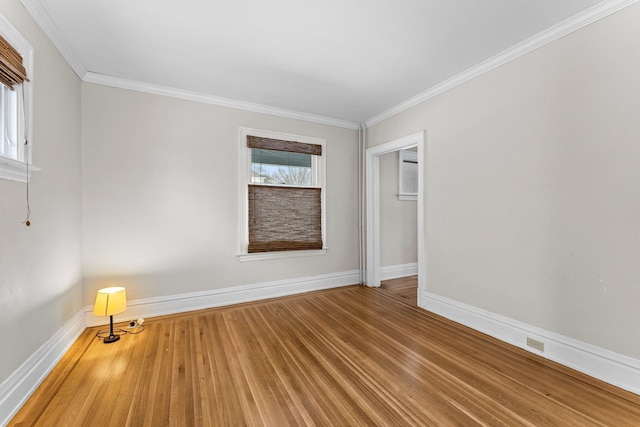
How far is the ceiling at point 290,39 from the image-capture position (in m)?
1.98

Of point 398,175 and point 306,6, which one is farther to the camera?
point 398,175

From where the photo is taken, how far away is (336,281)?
4.33 meters

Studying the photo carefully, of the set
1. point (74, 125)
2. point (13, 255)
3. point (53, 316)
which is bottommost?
point (53, 316)

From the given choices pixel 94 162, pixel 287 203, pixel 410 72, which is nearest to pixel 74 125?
pixel 94 162

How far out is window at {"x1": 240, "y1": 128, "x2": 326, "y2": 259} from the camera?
3684mm

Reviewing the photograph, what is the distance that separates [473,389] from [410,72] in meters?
2.90

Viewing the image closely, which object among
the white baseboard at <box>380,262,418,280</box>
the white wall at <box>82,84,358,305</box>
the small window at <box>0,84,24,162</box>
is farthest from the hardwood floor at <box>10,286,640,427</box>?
the white baseboard at <box>380,262,418,280</box>

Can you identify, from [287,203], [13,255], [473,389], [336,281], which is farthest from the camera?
[336,281]

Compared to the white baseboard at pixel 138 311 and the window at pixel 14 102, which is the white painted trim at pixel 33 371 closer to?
the white baseboard at pixel 138 311

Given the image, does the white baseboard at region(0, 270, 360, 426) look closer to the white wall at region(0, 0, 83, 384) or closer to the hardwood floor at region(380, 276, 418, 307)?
the white wall at region(0, 0, 83, 384)

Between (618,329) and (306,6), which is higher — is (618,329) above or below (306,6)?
below

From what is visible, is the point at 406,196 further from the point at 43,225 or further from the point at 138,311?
the point at 43,225

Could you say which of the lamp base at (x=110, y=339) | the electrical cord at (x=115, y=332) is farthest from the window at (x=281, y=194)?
the lamp base at (x=110, y=339)

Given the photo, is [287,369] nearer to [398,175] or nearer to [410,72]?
[410,72]
